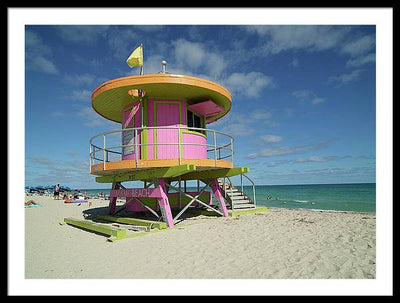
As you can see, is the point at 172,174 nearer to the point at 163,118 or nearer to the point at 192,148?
the point at 192,148

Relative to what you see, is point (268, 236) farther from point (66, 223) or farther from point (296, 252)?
point (66, 223)

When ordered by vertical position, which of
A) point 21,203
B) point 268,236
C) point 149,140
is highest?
point 149,140

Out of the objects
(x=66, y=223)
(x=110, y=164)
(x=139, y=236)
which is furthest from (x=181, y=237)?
(x=66, y=223)

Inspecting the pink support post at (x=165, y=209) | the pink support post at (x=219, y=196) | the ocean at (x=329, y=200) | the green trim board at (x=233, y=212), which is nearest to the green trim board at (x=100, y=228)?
the pink support post at (x=165, y=209)

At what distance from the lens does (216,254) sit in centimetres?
531

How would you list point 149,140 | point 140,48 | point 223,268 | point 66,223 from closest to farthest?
1. point 223,268
2. point 149,140
3. point 140,48
4. point 66,223

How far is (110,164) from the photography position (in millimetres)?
8781

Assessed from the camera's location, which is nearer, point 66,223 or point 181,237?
point 181,237

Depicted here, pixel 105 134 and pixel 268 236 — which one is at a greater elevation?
pixel 105 134

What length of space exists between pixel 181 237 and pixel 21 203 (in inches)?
165

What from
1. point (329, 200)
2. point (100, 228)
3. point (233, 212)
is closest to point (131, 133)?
point (100, 228)

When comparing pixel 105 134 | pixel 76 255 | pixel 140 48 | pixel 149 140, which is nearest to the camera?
pixel 76 255

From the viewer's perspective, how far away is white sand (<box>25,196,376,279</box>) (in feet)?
14.1

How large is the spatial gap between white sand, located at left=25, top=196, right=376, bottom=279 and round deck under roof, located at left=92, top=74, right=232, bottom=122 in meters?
5.06
